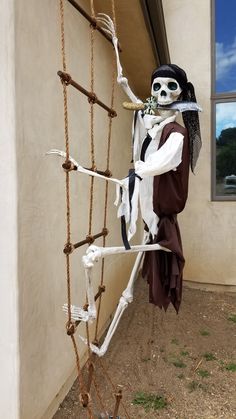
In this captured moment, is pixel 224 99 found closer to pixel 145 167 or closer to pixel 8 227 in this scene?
pixel 145 167

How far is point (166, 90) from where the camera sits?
157cm

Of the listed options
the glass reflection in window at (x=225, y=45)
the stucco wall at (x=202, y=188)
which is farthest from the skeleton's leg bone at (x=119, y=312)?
the glass reflection in window at (x=225, y=45)

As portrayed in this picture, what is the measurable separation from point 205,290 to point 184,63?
8.27 ft

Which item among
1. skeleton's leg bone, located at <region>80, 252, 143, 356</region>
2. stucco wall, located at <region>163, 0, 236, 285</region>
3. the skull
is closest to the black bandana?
the skull

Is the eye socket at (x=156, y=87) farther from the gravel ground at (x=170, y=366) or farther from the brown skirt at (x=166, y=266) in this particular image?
the gravel ground at (x=170, y=366)

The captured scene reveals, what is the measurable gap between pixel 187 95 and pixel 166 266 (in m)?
0.80

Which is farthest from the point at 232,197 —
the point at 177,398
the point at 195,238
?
the point at 177,398

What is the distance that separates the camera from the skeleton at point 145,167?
134cm

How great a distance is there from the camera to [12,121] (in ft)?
4.09

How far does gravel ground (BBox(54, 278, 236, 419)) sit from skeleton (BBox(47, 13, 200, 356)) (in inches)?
18.4

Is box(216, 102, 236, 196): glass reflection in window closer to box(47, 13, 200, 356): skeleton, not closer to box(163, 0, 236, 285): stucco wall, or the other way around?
box(163, 0, 236, 285): stucco wall

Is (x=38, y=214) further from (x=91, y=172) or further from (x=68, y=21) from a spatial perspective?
(x=68, y=21)

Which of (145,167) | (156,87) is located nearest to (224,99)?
(156,87)

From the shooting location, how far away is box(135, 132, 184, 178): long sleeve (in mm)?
1332
